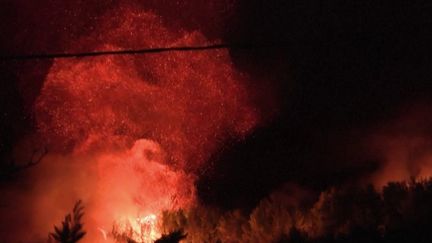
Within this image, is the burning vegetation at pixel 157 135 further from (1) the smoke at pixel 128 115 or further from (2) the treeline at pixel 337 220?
(2) the treeline at pixel 337 220

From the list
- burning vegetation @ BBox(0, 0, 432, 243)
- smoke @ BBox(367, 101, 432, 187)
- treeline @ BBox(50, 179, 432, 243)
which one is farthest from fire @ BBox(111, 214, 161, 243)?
smoke @ BBox(367, 101, 432, 187)

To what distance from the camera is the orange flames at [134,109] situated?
1295 cm

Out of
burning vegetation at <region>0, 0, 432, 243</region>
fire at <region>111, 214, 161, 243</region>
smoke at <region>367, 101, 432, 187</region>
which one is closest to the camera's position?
→ fire at <region>111, 214, 161, 243</region>

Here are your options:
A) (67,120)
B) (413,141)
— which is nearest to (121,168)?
(67,120)

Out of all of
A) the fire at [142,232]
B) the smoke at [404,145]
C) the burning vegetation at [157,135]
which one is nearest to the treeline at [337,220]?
the fire at [142,232]

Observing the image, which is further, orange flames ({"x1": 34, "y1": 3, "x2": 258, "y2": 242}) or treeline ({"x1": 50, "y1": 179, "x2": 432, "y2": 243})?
orange flames ({"x1": 34, "y1": 3, "x2": 258, "y2": 242})

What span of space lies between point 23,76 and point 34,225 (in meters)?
4.11

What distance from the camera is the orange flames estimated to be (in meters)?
12.9

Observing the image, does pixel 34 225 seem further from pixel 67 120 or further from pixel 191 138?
pixel 191 138

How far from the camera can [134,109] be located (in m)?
13.9

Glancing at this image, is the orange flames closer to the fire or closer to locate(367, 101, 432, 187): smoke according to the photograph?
the fire

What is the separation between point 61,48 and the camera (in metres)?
13.6

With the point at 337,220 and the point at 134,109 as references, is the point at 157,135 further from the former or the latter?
the point at 337,220

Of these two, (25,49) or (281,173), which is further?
(281,173)
